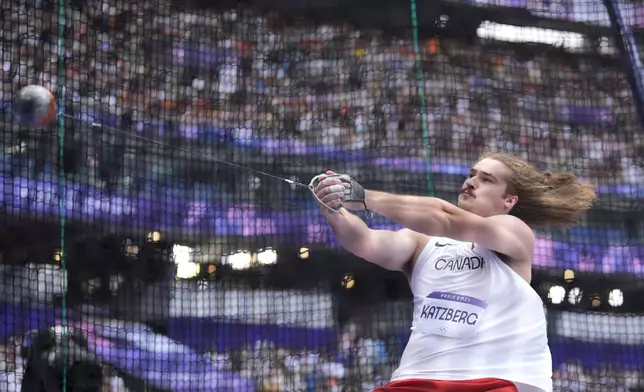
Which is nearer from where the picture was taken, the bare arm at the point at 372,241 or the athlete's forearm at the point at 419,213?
the athlete's forearm at the point at 419,213

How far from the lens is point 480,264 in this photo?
9.29ft

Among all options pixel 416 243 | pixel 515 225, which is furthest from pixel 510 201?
pixel 416 243

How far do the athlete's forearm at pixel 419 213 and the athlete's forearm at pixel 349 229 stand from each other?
215 millimetres

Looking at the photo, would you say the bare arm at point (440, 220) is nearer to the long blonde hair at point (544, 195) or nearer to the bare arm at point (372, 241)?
the bare arm at point (372, 241)

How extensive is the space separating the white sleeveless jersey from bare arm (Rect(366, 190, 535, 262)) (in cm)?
11

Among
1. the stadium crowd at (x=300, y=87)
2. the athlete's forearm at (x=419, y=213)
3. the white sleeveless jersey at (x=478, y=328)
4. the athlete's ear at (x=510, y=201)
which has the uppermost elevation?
the stadium crowd at (x=300, y=87)

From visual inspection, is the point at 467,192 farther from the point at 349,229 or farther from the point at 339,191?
the point at 339,191

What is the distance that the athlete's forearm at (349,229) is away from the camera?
2.85m

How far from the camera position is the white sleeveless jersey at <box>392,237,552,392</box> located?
2.68 metres

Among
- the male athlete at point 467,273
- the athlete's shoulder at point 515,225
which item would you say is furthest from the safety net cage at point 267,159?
the athlete's shoulder at point 515,225

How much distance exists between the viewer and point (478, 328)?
2.72 m

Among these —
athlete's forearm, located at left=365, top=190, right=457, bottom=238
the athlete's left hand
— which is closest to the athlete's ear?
athlete's forearm, located at left=365, top=190, right=457, bottom=238

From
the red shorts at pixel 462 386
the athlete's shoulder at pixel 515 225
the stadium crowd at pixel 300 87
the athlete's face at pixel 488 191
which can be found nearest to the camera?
the red shorts at pixel 462 386

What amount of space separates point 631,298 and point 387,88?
6.51 feet
